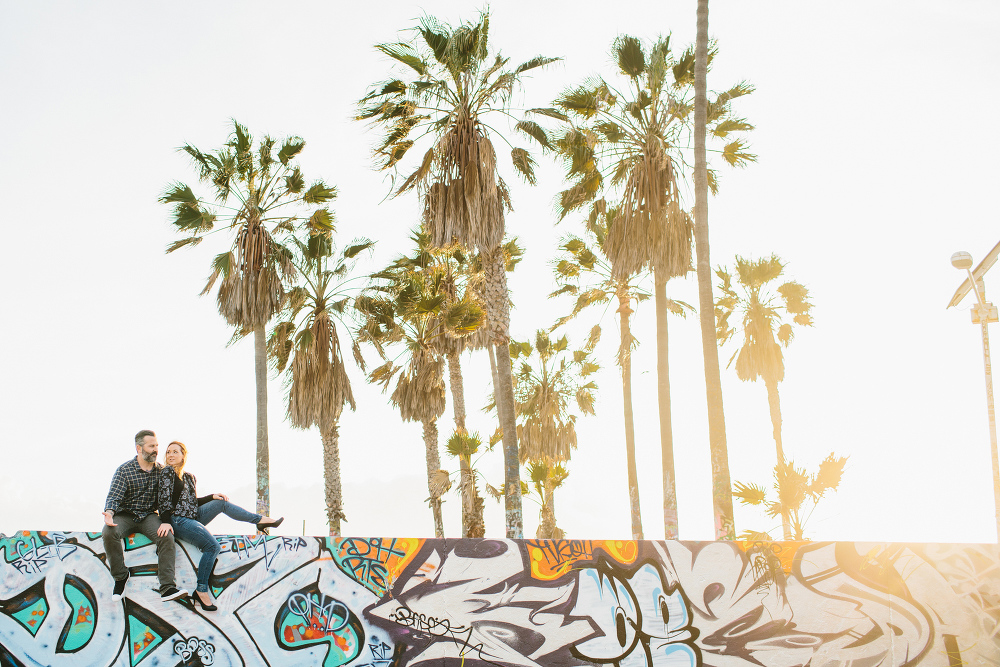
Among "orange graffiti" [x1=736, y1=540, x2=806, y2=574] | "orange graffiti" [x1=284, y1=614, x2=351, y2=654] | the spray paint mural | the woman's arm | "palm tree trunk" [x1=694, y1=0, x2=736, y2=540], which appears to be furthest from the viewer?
"palm tree trunk" [x1=694, y1=0, x2=736, y2=540]

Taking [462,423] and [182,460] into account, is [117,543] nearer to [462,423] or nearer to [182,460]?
[182,460]

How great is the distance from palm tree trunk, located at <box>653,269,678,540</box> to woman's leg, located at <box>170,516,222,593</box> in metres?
12.6

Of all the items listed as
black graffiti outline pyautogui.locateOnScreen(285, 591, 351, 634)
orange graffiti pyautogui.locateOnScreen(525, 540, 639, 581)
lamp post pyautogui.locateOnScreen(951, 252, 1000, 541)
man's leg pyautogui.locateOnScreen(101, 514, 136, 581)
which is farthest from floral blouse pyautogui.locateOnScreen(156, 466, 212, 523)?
lamp post pyautogui.locateOnScreen(951, 252, 1000, 541)

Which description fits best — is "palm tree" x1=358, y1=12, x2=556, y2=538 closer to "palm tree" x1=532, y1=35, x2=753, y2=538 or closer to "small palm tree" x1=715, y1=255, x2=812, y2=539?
"palm tree" x1=532, y1=35, x2=753, y2=538

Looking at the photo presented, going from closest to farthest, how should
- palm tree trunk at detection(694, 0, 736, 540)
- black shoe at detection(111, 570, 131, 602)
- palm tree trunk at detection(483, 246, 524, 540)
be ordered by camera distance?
black shoe at detection(111, 570, 131, 602) → palm tree trunk at detection(694, 0, 736, 540) → palm tree trunk at detection(483, 246, 524, 540)

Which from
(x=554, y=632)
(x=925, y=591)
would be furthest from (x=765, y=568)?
(x=554, y=632)

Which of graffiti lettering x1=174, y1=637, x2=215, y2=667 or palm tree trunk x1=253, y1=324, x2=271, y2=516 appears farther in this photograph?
palm tree trunk x1=253, y1=324, x2=271, y2=516

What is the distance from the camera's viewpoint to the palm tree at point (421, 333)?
20.8 metres

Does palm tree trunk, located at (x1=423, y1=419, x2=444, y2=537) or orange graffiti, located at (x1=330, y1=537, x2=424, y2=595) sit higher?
palm tree trunk, located at (x1=423, y1=419, x2=444, y2=537)

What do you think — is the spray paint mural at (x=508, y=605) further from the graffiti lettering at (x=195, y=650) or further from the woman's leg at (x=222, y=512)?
the woman's leg at (x=222, y=512)

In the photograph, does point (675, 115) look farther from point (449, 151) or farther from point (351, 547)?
point (351, 547)

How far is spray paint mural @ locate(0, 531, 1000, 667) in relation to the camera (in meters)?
6.30

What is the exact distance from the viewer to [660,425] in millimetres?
17703

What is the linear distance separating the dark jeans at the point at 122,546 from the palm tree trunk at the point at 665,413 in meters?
12.9
